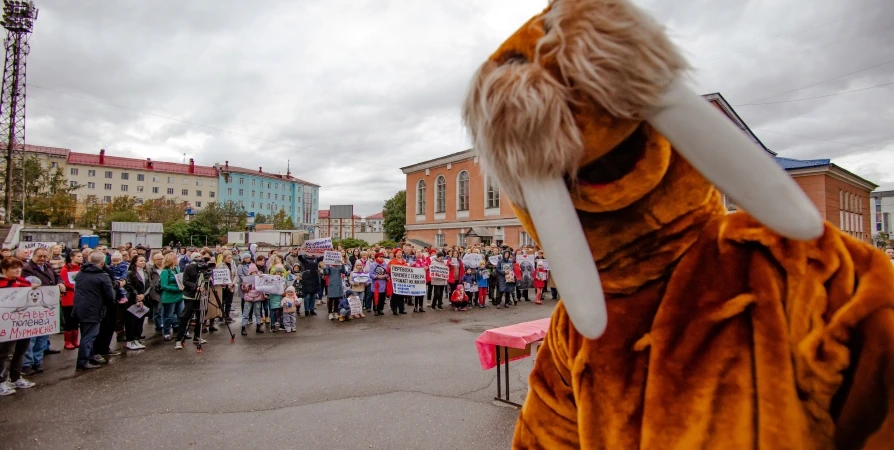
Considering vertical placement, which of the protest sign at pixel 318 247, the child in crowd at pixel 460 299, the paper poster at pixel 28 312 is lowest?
the child in crowd at pixel 460 299

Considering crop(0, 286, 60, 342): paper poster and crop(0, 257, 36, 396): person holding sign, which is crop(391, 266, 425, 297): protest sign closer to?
crop(0, 286, 60, 342): paper poster

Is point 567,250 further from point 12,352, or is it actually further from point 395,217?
point 395,217

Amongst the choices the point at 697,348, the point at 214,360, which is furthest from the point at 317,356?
the point at 697,348

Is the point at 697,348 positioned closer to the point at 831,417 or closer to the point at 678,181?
the point at 831,417

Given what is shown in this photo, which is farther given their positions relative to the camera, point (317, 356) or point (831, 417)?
point (317, 356)

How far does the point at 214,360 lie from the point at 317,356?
154cm

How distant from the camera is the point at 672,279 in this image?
46.7 inches

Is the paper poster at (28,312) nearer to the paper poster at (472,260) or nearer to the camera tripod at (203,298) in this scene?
the camera tripod at (203,298)

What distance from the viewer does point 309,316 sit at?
10.9 meters

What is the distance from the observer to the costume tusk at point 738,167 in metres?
0.89

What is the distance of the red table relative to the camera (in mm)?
4477

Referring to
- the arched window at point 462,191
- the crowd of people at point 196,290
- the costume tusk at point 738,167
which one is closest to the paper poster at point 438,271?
the crowd of people at point 196,290

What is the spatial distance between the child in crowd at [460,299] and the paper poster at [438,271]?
0.50 metres

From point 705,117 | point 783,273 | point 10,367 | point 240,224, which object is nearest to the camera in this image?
point 705,117
